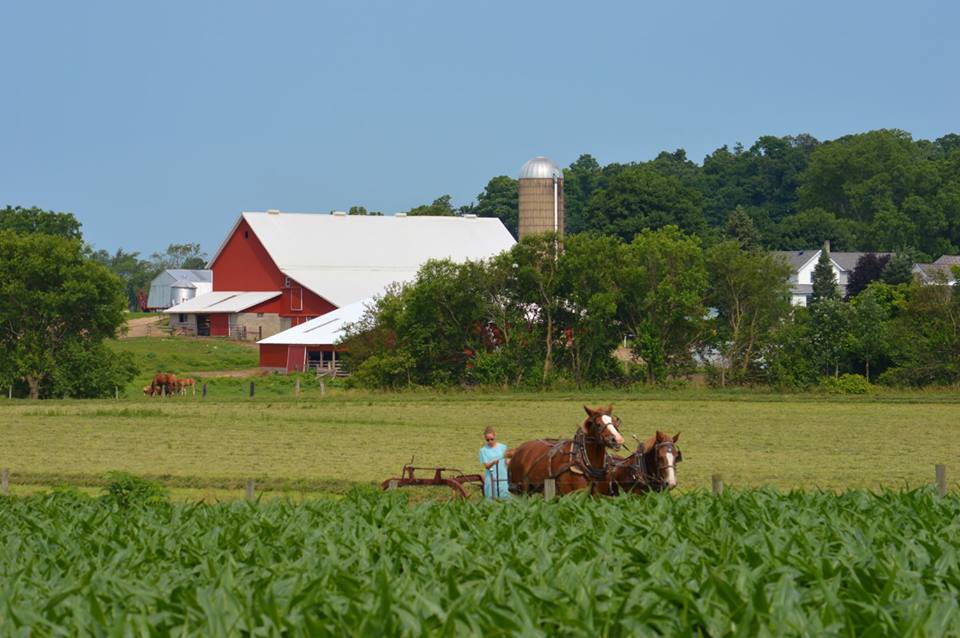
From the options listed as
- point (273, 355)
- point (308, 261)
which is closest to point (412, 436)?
point (273, 355)

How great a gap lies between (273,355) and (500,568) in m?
69.1

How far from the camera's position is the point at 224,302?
95.1 m

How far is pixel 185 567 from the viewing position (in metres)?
10.3

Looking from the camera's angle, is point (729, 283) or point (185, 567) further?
point (729, 283)

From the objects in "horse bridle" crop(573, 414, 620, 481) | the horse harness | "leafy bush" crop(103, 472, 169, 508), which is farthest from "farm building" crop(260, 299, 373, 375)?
"horse bridle" crop(573, 414, 620, 481)

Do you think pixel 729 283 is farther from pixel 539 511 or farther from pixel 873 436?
pixel 539 511

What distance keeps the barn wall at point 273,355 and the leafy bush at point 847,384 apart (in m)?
29.9

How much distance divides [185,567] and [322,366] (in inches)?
2581

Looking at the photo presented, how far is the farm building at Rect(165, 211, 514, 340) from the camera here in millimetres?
91938

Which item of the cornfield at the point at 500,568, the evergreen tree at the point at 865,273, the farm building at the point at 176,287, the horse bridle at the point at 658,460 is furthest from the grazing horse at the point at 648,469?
the farm building at the point at 176,287

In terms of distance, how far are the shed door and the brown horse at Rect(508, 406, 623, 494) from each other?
182ft

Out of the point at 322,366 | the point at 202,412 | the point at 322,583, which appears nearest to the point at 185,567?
the point at 322,583

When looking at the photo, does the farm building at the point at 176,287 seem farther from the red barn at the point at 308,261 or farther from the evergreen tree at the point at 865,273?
the evergreen tree at the point at 865,273

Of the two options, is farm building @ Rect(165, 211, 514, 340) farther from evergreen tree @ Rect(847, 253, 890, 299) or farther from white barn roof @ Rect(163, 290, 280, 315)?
evergreen tree @ Rect(847, 253, 890, 299)
